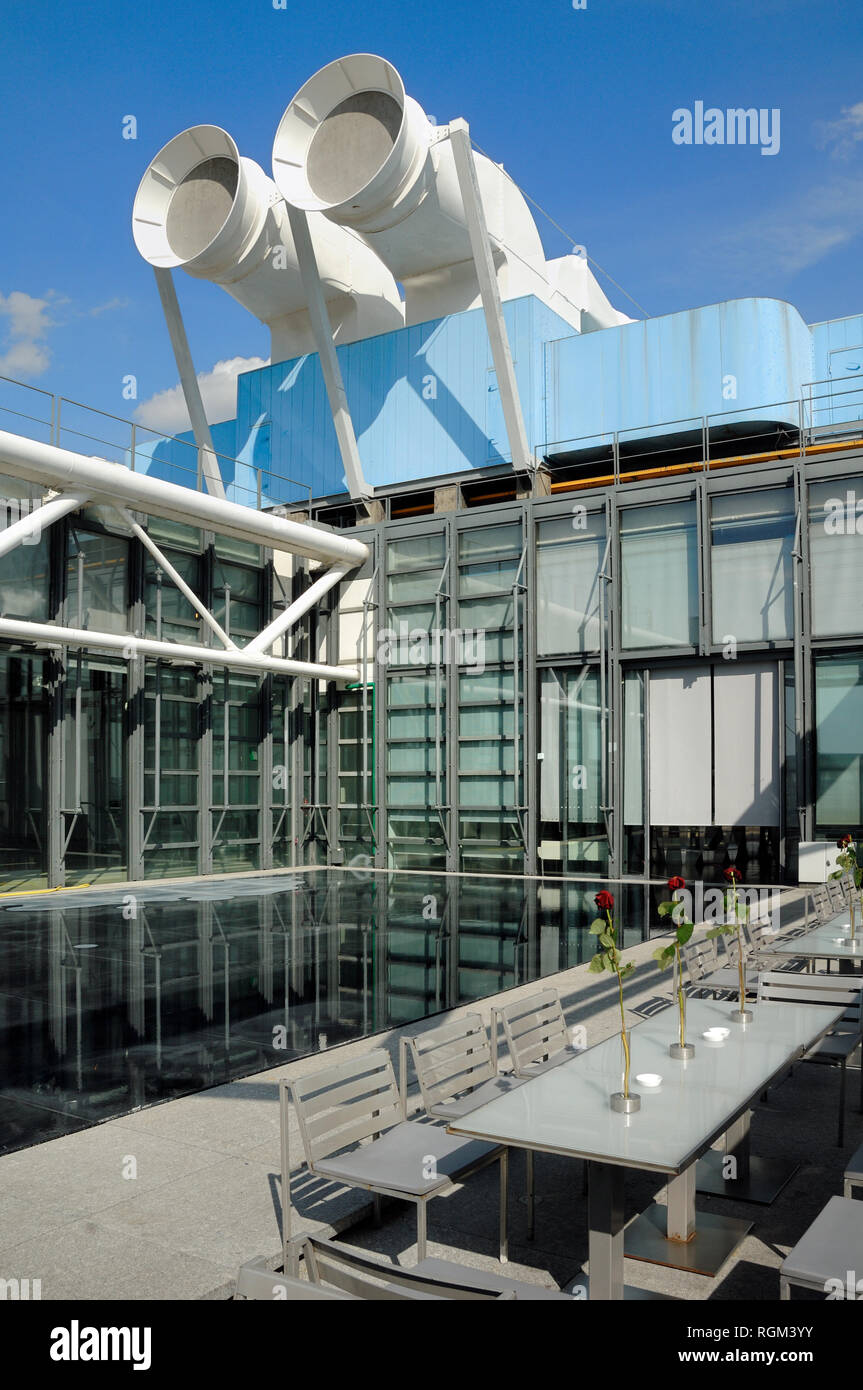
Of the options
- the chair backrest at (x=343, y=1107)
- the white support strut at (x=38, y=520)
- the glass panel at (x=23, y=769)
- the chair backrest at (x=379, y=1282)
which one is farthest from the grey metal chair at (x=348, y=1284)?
the glass panel at (x=23, y=769)

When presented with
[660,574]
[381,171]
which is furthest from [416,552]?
[381,171]

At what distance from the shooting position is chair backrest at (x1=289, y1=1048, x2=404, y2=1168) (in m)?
4.28

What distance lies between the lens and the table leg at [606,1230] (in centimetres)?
362

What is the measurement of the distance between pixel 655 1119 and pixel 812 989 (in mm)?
3738

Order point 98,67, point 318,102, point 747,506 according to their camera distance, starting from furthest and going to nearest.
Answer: point 318,102
point 747,506
point 98,67

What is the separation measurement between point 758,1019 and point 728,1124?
64.5 inches

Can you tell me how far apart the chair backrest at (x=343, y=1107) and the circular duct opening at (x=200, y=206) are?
69.8ft

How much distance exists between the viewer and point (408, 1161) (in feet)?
14.1

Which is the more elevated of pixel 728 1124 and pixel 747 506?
pixel 747 506

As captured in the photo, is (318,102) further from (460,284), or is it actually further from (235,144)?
(460,284)

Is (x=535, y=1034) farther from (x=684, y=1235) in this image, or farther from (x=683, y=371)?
(x=683, y=371)

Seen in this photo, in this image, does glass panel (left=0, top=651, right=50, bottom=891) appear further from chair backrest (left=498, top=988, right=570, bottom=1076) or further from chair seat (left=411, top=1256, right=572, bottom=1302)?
chair seat (left=411, top=1256, right=572, bottom=1302)
